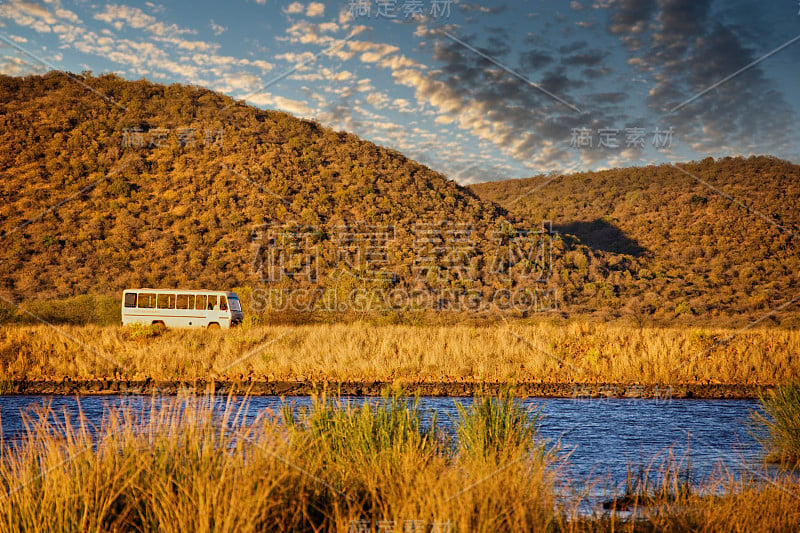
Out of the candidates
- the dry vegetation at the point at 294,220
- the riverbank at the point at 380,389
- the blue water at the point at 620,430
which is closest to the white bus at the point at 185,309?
the dry vegetation at the point at 294,220

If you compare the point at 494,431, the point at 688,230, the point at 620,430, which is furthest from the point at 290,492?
the point at 688,230

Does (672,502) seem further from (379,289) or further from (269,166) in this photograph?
(269,166)

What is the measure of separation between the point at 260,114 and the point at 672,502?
6334 centimetres

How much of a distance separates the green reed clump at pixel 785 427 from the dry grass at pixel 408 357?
7.95 m

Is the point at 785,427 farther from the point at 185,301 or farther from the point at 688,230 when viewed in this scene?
the point at 688,230

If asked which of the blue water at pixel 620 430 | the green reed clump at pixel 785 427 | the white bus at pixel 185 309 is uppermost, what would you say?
the white bus at pixel 185 309

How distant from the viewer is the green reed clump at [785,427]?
9000 millimetres

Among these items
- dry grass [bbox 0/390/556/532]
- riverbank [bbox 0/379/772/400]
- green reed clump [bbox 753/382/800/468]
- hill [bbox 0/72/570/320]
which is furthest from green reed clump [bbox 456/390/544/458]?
hill [bbox 0/72/570/320]

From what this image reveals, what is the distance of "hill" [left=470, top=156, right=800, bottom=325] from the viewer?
44094 mm

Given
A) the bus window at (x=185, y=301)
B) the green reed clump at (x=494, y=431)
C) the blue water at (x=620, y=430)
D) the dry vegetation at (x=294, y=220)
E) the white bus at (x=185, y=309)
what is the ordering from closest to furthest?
the green reed clump at (x=494, y=431) → the blue water at (x=620, y=430) → the white bus at (x=185, y=309) → the bus window at (x=185, y=301) → the dry vegetation at (x=294, y=220)

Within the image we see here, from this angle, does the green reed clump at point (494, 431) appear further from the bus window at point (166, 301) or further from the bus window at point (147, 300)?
the bus window at point (147, 300)

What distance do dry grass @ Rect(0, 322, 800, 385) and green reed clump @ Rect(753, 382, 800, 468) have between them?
26.1 ft

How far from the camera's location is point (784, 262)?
5041cm

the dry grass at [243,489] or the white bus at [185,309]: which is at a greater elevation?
the white bus at [185,309]
